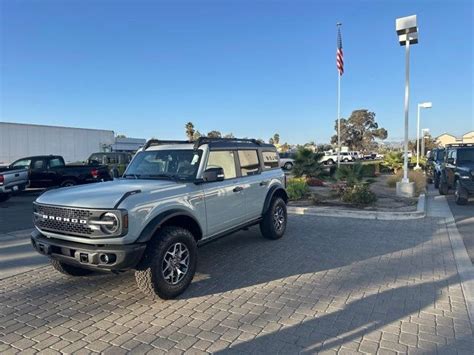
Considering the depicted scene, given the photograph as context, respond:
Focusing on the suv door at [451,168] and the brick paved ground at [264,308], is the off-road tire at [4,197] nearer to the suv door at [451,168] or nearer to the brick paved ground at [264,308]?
the brick paved ground at [264,308]

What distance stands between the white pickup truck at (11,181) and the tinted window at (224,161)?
10205mm

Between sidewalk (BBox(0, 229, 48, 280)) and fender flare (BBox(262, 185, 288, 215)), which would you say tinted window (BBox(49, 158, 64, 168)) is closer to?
sidewalk (BBox(0, 229, 48, 280))

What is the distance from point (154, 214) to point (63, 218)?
1047 mm

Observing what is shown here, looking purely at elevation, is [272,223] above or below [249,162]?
below

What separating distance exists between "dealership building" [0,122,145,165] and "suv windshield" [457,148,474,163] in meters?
25.9

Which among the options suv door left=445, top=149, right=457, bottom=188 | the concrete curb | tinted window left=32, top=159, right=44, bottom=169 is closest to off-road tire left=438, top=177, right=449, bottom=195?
suv door left=445, top=149, right=457, bottom=188

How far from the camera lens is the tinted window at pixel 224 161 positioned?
5.24 m

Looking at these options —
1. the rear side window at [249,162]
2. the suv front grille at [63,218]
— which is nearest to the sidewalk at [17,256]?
the suv front grille at [63,218]

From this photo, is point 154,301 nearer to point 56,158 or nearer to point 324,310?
point 324,310

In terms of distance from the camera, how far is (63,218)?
4.02m

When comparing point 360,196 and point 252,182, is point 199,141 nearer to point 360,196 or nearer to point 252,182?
point 252,182

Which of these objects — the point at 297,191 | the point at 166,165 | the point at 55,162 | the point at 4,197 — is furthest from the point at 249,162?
the point at 55,162

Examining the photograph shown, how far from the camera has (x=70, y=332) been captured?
3.48m

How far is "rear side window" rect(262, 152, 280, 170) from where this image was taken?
6879mm
